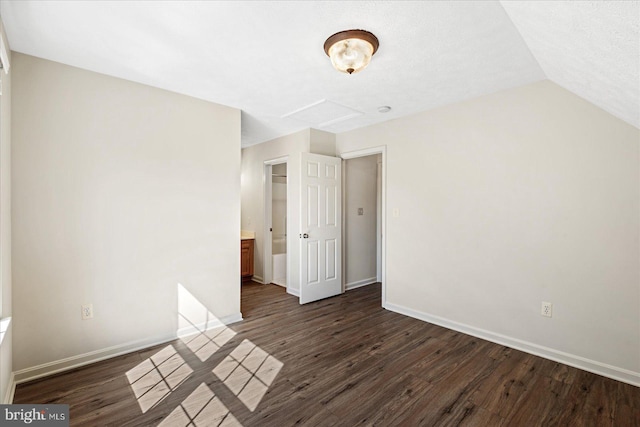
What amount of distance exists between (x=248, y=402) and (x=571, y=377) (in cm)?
253

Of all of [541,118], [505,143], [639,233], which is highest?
[541,118]

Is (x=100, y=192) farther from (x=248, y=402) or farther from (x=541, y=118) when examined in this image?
(x=541, y=118)

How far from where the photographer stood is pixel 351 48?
6.77 ft

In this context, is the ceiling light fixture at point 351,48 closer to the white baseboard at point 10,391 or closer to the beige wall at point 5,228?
the beige wall at point 5,228

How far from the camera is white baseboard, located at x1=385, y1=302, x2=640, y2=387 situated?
2338mm

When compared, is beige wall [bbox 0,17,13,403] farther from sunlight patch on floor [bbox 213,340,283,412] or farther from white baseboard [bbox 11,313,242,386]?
sunlight patch on floor [bbox 213,340,283,412]

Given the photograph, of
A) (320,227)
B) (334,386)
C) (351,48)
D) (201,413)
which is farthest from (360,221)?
(201,413)

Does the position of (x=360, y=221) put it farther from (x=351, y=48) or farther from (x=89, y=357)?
(x=89, y=357)

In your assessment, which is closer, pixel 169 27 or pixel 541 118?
pixel 169 27

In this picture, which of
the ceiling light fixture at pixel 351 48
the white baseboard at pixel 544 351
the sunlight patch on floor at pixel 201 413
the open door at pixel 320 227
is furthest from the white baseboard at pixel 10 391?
the white baseboard at pixel 544 351

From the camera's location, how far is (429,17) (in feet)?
6.00

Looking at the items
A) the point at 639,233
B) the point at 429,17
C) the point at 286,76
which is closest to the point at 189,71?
the point at 286,76

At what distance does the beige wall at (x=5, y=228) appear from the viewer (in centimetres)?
A: 189

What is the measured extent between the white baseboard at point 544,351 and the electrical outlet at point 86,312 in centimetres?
334
